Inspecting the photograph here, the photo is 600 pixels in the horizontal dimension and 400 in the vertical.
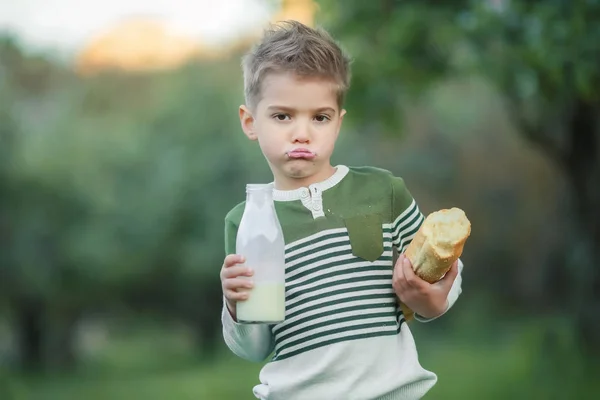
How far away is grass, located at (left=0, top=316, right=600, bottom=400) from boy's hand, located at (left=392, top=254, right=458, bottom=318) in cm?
547

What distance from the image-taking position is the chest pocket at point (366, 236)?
210cm

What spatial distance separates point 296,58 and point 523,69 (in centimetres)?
379

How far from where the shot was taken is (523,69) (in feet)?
18.3

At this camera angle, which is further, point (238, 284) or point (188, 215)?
point (188, 215)

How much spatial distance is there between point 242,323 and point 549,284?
24.0ft

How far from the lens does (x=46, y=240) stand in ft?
27.5

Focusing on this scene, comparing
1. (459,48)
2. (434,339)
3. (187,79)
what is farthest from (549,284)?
(187,79)

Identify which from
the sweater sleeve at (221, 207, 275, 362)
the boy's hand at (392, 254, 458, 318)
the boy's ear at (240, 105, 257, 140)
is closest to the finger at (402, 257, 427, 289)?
the boy's hand at (392, 254, 458, 318)

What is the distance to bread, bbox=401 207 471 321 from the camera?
6.46 feet

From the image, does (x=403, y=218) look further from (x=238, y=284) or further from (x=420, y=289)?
(x=238, y=284)

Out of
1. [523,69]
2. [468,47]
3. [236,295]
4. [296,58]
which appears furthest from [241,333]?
[468,47]

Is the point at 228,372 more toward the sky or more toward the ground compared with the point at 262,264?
more toward the ground

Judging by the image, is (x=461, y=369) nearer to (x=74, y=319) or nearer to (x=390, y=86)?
(x=390, y=86)

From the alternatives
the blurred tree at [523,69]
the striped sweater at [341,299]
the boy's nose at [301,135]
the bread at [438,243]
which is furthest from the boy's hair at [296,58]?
the blurred tree at [523,69]
